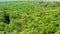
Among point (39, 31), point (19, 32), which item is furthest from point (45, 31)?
point (19, 32)

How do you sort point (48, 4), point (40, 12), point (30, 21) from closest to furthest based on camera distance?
point (30, 21)
point (40, 12)
point (48, 4)

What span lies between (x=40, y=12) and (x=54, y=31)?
363 cm

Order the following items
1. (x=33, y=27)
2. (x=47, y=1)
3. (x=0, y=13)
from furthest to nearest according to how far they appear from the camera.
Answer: (x=47, y=1) → (x=0, y=13) → (x=33, y=27)

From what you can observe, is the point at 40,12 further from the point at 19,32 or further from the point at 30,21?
the point at 19,32

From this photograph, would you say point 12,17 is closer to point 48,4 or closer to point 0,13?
point 0,13

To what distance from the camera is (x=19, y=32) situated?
1195 centimetres

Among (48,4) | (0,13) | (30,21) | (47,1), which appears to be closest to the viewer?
(30,21)

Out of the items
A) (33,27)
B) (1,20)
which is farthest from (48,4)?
(33,27)

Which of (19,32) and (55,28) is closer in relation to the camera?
(55,28)

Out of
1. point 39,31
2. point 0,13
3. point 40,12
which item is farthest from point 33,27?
point 0,13

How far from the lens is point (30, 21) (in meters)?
12.8

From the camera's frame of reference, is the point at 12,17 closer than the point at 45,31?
No

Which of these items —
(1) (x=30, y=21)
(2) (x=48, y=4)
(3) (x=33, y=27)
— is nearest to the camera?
(3) (x=33, y=27)

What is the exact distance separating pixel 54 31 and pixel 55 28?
0.75 ft
